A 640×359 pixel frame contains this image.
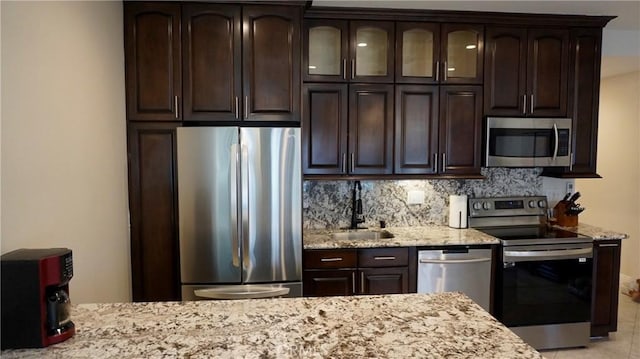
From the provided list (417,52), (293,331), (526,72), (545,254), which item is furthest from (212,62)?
(545,254)

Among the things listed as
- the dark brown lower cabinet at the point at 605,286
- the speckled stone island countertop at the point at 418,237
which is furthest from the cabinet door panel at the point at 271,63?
the dark brown lower cabinet at the point at 605,286

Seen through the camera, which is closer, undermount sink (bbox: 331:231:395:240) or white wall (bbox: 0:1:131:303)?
white wall (bbox: 0:1:131:303)

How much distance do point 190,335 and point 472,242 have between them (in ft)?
7.54

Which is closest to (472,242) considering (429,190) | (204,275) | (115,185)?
(429,190)

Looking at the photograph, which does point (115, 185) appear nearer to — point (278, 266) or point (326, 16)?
point (278, 266)

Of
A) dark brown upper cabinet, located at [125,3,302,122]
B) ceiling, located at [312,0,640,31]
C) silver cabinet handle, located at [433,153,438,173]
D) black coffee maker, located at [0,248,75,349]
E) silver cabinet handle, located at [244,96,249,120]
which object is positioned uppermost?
ceiling, located at [312,0,640,31]

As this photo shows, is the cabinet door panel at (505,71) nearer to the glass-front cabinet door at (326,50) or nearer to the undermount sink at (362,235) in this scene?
the glass-front cabinet door at (326,50)

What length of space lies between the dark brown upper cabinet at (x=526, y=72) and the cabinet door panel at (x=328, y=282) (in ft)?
5.78

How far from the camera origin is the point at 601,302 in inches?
134

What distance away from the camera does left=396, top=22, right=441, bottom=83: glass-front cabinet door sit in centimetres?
333

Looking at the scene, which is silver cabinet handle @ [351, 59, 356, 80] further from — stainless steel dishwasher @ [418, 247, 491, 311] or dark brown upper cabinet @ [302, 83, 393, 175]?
stainless steel dishwasher @ [418, 247, 491, 311]

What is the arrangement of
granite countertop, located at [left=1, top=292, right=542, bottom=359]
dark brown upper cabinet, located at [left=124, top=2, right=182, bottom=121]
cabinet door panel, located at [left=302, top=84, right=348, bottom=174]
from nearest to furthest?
granite countertop, located at [left=1, top=292, right=542, bottom=359] → dark brown upper cabinet, located at [left=124, top=2, right=182, bottom=121] → cabinet door panel, located at [left=302, top=84, right=348, bottom=174]

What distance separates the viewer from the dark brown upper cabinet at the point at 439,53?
3340 mm

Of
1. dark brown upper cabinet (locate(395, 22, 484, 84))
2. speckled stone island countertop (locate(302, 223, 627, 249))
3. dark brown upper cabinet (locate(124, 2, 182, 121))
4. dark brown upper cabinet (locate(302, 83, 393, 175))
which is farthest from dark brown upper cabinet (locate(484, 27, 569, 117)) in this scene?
dark brown upper cabinet (locate(124, 2, 182, 121))
